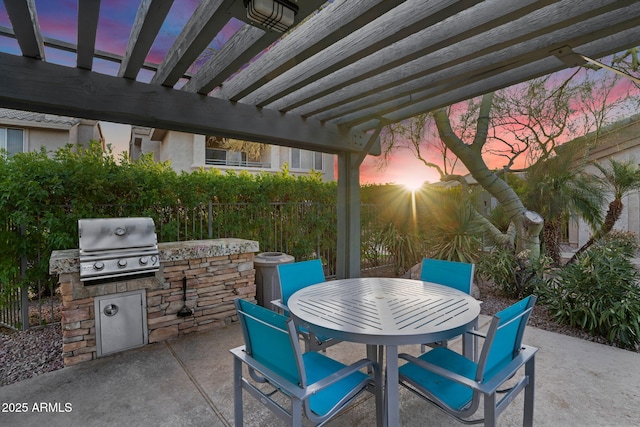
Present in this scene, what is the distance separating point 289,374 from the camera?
155 centimetres

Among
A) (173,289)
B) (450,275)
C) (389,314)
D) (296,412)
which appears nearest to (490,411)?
(389,314)

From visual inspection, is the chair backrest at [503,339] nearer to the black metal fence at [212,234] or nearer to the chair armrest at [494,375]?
the chair armrest at [494,375]

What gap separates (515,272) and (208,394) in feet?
14.7

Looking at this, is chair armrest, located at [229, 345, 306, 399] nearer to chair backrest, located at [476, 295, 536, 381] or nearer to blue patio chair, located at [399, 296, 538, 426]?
blue patio chair, located at [399, 296, 538, 426]

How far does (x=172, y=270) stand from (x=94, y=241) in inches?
32.0

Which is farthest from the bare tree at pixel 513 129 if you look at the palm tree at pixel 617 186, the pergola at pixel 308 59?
the pergola at pixel 308 59

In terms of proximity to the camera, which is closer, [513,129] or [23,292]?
[23,292]

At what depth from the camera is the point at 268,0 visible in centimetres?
170

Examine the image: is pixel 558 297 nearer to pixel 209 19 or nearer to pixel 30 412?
pixel 209 19

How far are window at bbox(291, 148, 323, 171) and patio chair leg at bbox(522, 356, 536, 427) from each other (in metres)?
11.4

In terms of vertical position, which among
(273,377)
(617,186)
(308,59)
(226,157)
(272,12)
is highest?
(226,157)

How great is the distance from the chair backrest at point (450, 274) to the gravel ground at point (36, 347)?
178 centimetres

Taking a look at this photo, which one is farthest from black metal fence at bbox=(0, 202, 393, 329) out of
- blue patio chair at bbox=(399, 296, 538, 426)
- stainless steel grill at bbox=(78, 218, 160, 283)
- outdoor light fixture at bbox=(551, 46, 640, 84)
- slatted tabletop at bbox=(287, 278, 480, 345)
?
outdoor light fixture at bbox=(551, 46, 640, 84)

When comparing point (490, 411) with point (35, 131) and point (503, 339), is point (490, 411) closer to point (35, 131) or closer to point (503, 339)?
point (503, 339)
